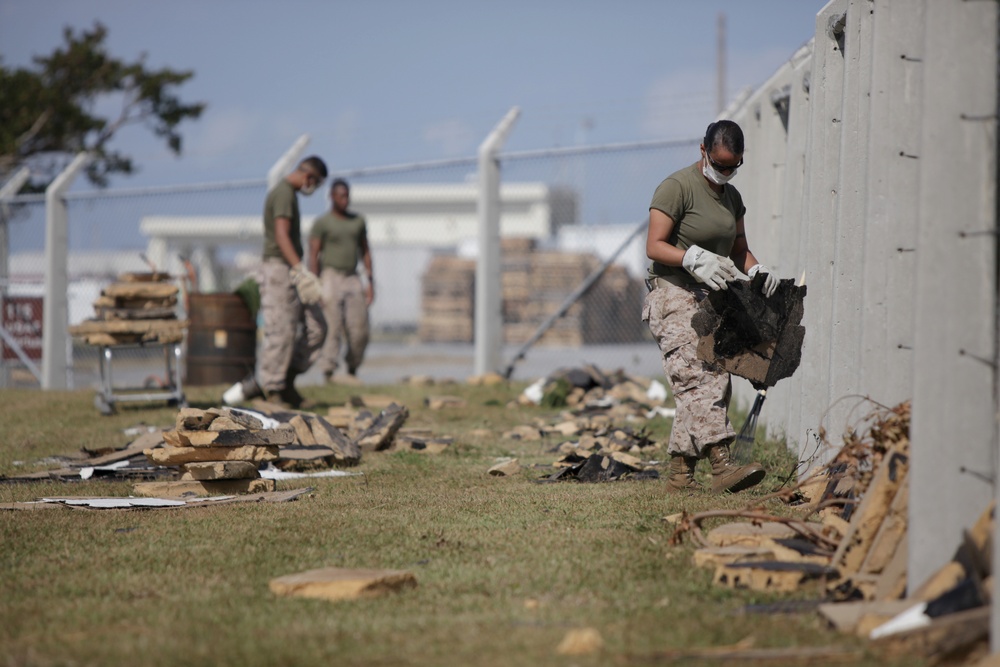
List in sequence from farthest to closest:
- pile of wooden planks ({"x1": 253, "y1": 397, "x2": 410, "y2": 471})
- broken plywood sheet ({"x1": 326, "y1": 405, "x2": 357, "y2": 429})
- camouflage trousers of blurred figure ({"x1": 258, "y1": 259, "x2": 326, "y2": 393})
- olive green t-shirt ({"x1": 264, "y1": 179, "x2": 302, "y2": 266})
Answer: camouflage trousers of blurred figure ({"x1": 258, "y1": 259, "x2": 326, "y2": 393})
olive green t-shirt ({"x1": 264, "y1": 179, "x2": 302, "y2": 266})
broken plywood sheet ({"x1": 326, "y1": 405, "x2": 357, "y2": 429})
pile of wooden planks ({"x1": 253, "y1": 397, "x2": 410, "y2": 471})

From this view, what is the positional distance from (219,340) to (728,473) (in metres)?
8.37

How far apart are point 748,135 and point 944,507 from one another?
7267 millimetres

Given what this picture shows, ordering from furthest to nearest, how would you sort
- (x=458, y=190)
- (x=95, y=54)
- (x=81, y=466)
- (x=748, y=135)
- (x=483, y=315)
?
(x=458, y=190) → (x=95, y=54) → (x=483, y=315) → (x=748, y=135) → (x=81, y=466)

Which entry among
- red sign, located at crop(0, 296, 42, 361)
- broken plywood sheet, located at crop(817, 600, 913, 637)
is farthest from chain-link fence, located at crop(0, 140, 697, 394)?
broken plywood sheet, located at crop(817, 600, 913, 637)

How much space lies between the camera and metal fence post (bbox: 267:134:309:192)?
1460cm

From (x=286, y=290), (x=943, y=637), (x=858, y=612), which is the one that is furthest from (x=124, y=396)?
(x=943, y=637)

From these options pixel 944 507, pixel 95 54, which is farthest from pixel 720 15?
pixel 944 507

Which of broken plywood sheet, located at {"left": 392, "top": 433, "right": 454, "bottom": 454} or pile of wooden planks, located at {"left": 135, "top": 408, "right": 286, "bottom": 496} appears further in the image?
broken plywood sheet, located at {"left": 392, "top": 433, "right": 454, "bottom": 454}

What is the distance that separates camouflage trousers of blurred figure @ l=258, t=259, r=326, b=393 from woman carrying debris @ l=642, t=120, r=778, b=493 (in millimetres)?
5427

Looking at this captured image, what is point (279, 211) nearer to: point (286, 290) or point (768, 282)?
point (286, 290)

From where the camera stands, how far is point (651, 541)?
4.95m

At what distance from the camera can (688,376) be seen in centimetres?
611

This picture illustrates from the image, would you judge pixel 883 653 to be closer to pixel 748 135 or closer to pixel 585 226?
pixel 748 135

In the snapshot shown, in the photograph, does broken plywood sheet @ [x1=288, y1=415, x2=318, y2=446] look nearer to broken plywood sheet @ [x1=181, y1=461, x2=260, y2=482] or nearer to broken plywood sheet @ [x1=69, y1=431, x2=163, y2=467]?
broken plywood sheet @ [x1=69, y1=431, x2=163, y2=467]
